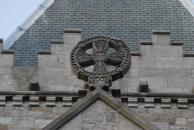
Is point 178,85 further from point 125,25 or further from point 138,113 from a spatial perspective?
point 125,25

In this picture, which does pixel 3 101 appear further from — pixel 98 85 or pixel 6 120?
pixel 98 85

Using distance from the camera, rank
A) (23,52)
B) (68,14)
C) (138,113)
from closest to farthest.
Result: (138,113)
(23,52)
(68,14)

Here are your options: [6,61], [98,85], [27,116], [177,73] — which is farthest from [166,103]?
[6,61]

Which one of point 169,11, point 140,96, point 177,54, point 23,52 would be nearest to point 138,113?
point 140,96

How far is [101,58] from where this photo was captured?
19.9 metres

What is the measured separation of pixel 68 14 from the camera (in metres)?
24.4

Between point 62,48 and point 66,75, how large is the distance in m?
0.64

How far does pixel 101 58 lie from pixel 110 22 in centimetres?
408

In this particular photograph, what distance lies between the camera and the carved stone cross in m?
19.8

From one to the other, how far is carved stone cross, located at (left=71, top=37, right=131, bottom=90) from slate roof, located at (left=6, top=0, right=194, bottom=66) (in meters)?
1.92

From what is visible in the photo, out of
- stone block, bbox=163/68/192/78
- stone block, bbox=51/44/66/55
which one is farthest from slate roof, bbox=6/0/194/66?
stone block, bbox=163/68/192/78

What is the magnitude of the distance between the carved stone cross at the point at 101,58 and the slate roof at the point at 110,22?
1925 mm

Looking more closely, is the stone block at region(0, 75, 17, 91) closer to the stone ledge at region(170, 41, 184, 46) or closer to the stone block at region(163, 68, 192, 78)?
the stone block at region(163, 68, 192, 78)

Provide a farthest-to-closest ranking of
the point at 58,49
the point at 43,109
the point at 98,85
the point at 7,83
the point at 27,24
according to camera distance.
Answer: the point at 27,24 → the point at 58,49 → the point at 7,83 → the point at 43,109 → the point at 98,85
